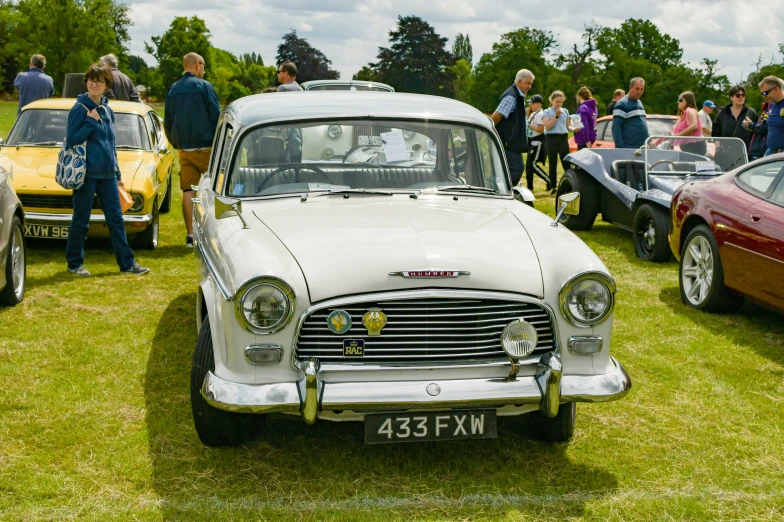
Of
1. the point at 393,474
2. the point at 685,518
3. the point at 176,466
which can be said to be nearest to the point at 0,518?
the point at 176,466

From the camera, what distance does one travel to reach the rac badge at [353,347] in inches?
160

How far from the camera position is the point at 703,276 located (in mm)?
7785

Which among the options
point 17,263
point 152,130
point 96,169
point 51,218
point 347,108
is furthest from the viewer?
point 152,130

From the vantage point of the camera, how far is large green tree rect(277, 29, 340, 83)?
76.0 m

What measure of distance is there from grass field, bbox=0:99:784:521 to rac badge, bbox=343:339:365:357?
2.17 feet

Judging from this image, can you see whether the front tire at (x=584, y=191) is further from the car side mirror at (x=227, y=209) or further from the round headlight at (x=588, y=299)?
the round headlight at (x=588, y=299)

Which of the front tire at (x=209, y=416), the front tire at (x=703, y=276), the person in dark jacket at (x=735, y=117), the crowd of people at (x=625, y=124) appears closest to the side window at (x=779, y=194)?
the front tire at (x=703, y=276)

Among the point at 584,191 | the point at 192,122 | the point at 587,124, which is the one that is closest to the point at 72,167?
Result: the point at 192,122

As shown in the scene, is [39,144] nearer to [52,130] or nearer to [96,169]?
[52,130]

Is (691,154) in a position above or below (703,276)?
above

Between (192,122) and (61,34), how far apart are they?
7363 centimetres

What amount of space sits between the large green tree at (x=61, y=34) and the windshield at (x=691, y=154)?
70.4 meters

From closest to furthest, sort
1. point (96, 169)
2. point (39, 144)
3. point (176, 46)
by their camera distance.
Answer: point (96, 169)
point (39, 144)
point (176, 46)

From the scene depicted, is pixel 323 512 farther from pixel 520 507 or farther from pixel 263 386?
pixel 520 507
